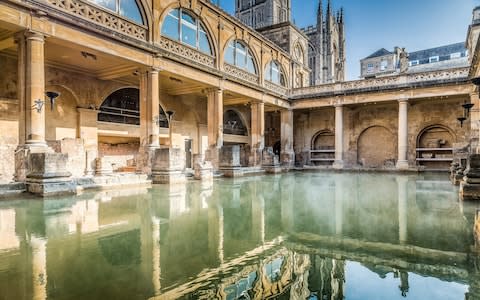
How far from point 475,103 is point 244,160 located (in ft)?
48.2

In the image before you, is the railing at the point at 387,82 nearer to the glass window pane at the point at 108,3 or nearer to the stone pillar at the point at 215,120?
the stone pillar at the point at 215,120

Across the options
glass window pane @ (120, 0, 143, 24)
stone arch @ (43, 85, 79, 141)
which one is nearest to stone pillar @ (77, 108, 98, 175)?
stone arch @ (43, 85, 79, 141)

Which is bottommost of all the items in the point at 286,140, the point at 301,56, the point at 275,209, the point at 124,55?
the point at 275,209

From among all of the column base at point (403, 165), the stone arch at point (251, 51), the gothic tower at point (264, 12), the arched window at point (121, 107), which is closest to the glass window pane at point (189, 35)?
the stone arch at point (251, 51)

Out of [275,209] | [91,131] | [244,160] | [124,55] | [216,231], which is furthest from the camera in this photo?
[244,160]

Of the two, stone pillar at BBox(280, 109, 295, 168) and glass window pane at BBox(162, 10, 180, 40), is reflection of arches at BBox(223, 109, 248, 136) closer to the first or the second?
stone pillar at BBox(280, 109, 295, 168)

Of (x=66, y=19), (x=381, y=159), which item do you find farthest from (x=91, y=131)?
(x=381, y=159)

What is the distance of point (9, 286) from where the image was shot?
2387 millimetres

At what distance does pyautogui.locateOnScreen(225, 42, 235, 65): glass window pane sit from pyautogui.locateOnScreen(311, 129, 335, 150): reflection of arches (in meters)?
11.7

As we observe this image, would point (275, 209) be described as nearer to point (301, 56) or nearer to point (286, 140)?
point (286, 140)

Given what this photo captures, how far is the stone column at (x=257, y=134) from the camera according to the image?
19672mm

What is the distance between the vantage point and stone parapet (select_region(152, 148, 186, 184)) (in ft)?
36.6

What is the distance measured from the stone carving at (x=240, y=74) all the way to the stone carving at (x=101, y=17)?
6.21 m

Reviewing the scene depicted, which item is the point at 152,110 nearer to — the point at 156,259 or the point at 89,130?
the point at 89,130
